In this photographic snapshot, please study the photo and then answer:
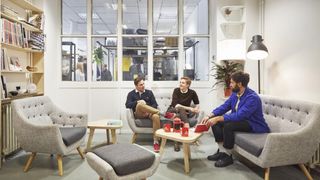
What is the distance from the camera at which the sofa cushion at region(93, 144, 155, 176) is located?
234cm

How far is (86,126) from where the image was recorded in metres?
3.90

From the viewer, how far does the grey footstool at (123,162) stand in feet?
7.63

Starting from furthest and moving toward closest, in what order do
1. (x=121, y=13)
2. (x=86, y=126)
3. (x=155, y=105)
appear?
(x=121, y=13) < (x=155, y=105) < (x=86, y=126)

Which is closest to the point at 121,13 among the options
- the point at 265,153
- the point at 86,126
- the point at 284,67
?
the point at 86,126

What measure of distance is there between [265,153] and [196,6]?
395 cm

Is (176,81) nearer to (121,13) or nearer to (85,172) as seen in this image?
(121,13)

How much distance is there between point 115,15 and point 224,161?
375 centimetres

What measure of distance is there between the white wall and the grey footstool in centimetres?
233

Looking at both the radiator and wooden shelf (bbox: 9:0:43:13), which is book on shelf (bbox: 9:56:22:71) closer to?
the radiator

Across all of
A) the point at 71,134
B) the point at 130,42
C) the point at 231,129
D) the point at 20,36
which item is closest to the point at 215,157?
the point at 231,129

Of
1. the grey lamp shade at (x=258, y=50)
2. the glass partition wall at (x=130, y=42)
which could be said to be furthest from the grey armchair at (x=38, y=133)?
the grey lamp shade at (x=258, y=50)

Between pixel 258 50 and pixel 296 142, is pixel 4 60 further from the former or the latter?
pixel 296 142

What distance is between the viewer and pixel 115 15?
5.63 metres

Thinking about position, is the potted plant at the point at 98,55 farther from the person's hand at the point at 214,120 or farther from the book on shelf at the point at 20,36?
the person's hand at the point at 214,120
